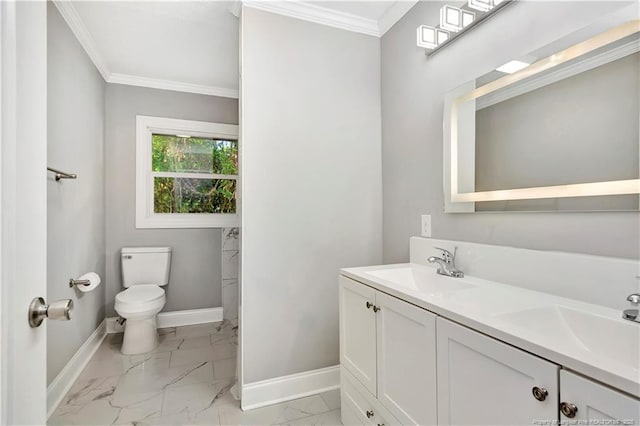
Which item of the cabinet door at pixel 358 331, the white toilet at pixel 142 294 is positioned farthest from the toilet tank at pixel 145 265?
the cabinet door at pixel 358 331

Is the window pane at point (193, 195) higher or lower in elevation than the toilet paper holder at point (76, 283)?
higher

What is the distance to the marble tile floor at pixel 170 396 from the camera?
5.81ft

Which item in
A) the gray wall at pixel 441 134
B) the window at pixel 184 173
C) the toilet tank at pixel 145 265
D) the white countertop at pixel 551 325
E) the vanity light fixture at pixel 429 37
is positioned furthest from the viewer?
the window at pixel 184 173

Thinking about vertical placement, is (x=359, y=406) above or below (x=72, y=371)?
above

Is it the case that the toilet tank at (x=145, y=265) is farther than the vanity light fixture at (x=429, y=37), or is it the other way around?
the toilet tank at (x=145, y=265)

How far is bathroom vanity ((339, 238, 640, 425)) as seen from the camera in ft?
2.20

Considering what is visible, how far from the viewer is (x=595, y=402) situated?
0.63 metres

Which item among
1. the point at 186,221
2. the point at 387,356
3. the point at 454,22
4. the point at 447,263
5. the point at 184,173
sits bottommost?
the point at 387,356

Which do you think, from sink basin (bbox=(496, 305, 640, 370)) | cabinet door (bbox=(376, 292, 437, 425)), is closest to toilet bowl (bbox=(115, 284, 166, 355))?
cabinet door (bbox=(376, 292, 437, 425))

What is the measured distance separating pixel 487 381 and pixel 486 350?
0.28 ft

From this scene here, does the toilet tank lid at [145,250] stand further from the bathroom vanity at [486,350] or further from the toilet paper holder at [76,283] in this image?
the bathroom vanity at [486,350]

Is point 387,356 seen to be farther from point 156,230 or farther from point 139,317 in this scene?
point 156,230

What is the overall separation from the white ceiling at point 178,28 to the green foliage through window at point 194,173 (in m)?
0.69

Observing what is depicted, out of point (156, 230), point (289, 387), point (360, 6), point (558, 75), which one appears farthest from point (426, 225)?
point (156, 230)
